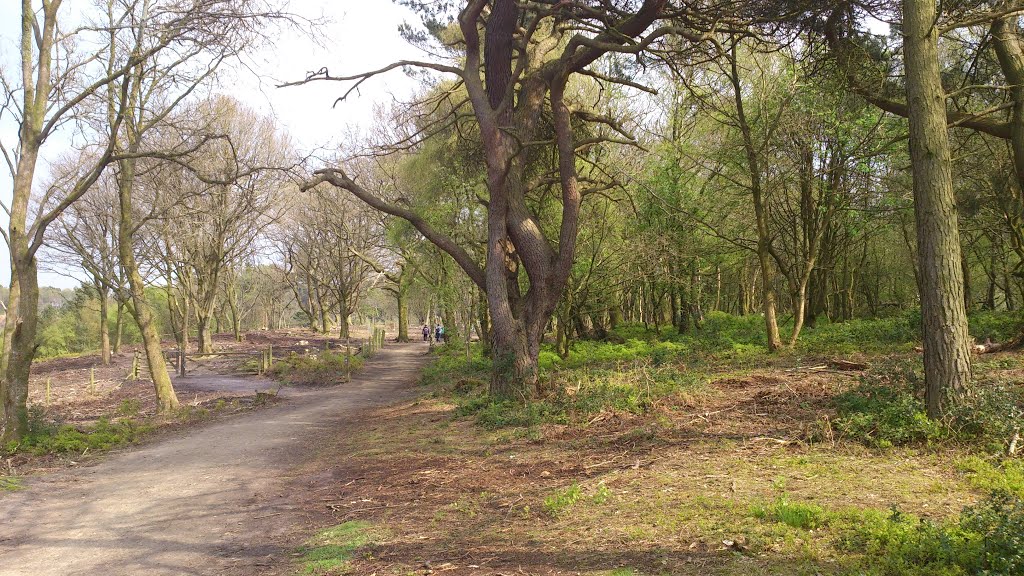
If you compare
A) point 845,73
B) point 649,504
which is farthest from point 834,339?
point 649,504

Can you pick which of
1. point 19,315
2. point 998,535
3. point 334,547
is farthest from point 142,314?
point 998,535

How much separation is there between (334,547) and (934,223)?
6072 mm

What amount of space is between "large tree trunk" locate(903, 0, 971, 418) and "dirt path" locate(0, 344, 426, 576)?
6008mm

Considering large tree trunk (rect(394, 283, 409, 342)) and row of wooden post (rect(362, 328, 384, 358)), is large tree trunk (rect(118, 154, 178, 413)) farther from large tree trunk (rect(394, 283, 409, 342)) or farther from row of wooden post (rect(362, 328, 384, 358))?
large tree trunk (rect(394, 283, 409, 342))

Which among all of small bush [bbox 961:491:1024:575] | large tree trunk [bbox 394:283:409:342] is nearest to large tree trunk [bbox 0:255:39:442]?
small bush [bbox 961:491:1024:575]

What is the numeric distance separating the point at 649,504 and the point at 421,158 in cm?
1591

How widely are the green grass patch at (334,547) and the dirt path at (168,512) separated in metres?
0.25

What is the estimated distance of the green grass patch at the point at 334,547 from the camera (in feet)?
15.9

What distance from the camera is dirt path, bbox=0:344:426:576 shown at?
5336mm

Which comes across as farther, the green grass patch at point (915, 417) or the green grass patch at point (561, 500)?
the green grass patch at point (915, 417)

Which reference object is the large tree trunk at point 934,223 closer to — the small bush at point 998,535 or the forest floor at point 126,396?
the small bush at point 998,535

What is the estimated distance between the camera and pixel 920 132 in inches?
241

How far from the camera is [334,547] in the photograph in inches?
208

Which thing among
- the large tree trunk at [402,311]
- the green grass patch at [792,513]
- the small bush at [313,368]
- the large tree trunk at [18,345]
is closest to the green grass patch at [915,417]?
the green grass patch at [792,513]
